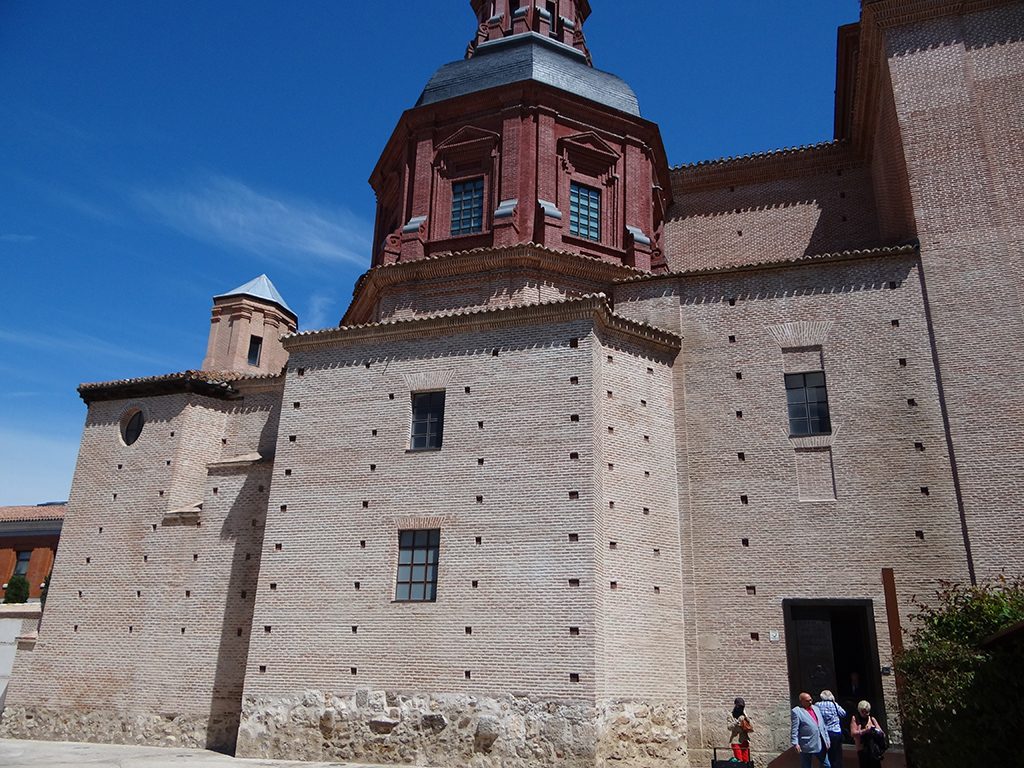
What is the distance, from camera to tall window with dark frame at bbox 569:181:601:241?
18.9 metres

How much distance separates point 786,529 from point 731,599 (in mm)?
1518

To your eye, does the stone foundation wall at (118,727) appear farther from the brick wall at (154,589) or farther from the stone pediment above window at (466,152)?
the stone pediment above window at (466,152)

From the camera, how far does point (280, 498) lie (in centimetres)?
1555

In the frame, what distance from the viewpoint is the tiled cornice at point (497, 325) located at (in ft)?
48.6

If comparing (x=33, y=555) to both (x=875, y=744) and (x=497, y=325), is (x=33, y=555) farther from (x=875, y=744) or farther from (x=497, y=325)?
(x=875, y=744)

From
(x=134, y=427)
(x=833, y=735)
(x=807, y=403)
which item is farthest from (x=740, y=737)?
(x=134, y=427)

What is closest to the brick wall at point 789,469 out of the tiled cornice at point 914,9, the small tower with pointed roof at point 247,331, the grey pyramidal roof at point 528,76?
the tiled cornice at point 914,9

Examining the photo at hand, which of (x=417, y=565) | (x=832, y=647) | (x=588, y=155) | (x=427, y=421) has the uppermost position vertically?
(x=588, y=155)

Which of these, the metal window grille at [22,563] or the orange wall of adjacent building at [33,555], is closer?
the orange wall of adjacent building at [33,555]

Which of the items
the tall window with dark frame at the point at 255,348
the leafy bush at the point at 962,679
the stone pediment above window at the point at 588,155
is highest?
the stone pediment above window at the point at 588,155

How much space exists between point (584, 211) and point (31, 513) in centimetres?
2601

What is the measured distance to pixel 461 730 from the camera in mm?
12930

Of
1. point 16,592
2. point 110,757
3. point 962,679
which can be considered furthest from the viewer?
point 16,592

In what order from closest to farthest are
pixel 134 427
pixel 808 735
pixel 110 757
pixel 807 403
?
pixel 808 735, pixel 110 757, pixel 807 403, pixel 134 427
